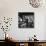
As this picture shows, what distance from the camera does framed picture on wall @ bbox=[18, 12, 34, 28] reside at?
4.55 metres

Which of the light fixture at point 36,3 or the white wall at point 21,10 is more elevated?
the light fixture at point 36,3

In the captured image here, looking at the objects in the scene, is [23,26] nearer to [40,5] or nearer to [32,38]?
[32,38]

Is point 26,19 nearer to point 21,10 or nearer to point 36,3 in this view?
point 21,10

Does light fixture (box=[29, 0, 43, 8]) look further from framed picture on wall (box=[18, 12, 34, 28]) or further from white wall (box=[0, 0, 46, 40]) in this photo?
framed picture on wall (box=[18, 12, 34, 28])

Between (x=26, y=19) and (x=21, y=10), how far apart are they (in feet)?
1.24

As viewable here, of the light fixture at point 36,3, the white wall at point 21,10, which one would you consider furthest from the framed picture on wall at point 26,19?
the light fixture at point 36,3

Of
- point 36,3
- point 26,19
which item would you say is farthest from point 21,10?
point 36,3

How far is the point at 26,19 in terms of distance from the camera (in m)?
4.57

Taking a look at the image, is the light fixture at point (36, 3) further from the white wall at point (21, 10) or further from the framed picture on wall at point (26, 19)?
the framed picture on wall at point (26, 19)

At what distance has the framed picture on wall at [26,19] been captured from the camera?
4.55 metres

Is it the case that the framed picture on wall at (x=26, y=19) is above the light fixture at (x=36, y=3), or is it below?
below

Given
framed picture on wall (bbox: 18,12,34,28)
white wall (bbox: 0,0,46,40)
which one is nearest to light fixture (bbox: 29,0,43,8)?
white wall (bbox: 0,0,46,40)

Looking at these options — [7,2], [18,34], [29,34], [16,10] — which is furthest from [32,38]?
[7,2]

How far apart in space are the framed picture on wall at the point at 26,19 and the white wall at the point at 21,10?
0.11 m
